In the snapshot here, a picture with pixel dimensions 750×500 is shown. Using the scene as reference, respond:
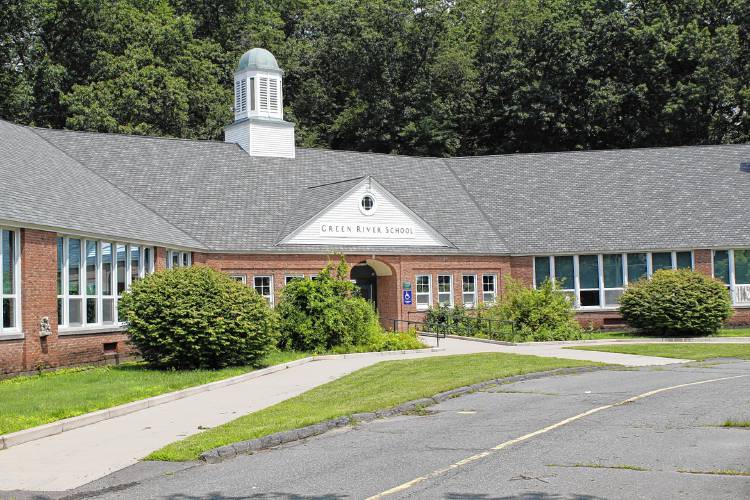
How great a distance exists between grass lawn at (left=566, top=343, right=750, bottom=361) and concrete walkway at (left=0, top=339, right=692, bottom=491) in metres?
9.04

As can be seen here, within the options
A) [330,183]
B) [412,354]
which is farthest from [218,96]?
[412,354]

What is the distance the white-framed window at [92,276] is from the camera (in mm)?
24297

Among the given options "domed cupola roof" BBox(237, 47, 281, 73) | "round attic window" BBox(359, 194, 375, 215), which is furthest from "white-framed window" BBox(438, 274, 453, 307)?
"domed cupola roof" BBox(237, 47, 281, 73)

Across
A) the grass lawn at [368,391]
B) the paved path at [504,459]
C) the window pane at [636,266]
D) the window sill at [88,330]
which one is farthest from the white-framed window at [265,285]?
the paved path at [504,459]

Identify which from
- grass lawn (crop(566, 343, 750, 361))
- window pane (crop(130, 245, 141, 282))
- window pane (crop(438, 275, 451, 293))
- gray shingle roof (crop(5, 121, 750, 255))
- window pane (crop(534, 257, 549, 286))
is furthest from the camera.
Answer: window pane (crop(534, 257, 549, 286))

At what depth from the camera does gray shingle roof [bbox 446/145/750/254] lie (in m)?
38.7

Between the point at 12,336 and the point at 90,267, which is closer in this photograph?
the point at 12,336

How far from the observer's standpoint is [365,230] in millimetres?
36406

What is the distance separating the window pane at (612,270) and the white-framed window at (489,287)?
4.48 metres

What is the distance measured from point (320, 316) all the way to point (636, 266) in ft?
55.7

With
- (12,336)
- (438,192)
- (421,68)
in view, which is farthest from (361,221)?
(421,68)

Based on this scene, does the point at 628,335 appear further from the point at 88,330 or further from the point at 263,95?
the point at 88,330

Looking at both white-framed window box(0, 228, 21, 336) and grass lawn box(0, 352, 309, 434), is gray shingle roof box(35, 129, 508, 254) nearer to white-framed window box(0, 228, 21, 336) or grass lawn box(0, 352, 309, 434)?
grass lawn box(0, 352, 309, 434)

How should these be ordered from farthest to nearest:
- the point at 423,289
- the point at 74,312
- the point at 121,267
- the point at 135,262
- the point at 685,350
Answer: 1. the point at 423,289
2. the point at 135,262
3. the point at 121,267
4. the point at 685,350
5. the point at 74,312
